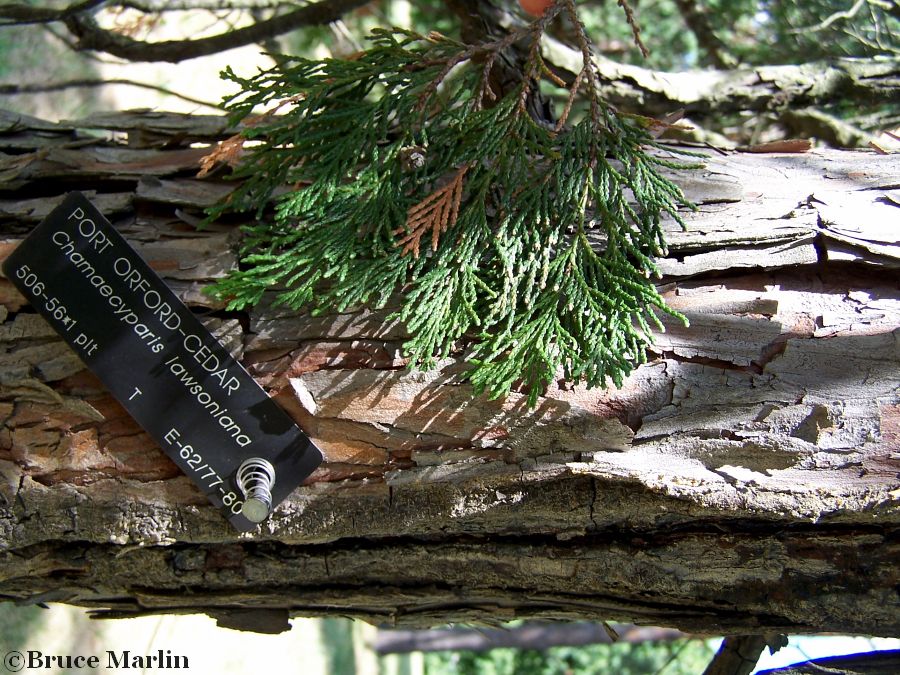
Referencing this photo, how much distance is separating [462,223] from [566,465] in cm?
57

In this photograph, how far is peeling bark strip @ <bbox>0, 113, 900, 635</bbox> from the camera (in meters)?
1.64

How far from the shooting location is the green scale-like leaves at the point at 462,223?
1634 mm

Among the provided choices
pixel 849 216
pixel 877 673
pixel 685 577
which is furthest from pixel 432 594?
pixel 849 216

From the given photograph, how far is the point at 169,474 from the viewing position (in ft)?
5.82

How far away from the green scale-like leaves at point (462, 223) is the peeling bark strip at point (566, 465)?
0.11m

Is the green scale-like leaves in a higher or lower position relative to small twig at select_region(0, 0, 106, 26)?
lower

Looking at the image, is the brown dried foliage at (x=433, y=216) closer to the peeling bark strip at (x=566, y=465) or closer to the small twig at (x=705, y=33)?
the peeling bark strip at (x=566, y=465)

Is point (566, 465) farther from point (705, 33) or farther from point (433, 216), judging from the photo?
point (705, 33)

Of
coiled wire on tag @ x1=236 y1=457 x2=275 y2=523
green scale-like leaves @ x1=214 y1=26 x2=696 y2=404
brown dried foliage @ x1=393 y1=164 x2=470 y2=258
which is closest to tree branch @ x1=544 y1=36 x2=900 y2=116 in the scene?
green scale-like leaves @ x1=214 y1=26 x2=696 y2=404

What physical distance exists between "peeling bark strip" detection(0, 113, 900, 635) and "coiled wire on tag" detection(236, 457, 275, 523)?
0.08m

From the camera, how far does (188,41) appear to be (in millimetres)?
2877

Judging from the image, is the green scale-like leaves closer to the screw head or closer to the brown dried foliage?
the brown dried foliage

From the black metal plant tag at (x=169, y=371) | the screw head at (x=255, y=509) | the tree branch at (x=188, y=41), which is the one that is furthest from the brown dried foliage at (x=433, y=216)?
the tree branch at (x=188, y=41)
